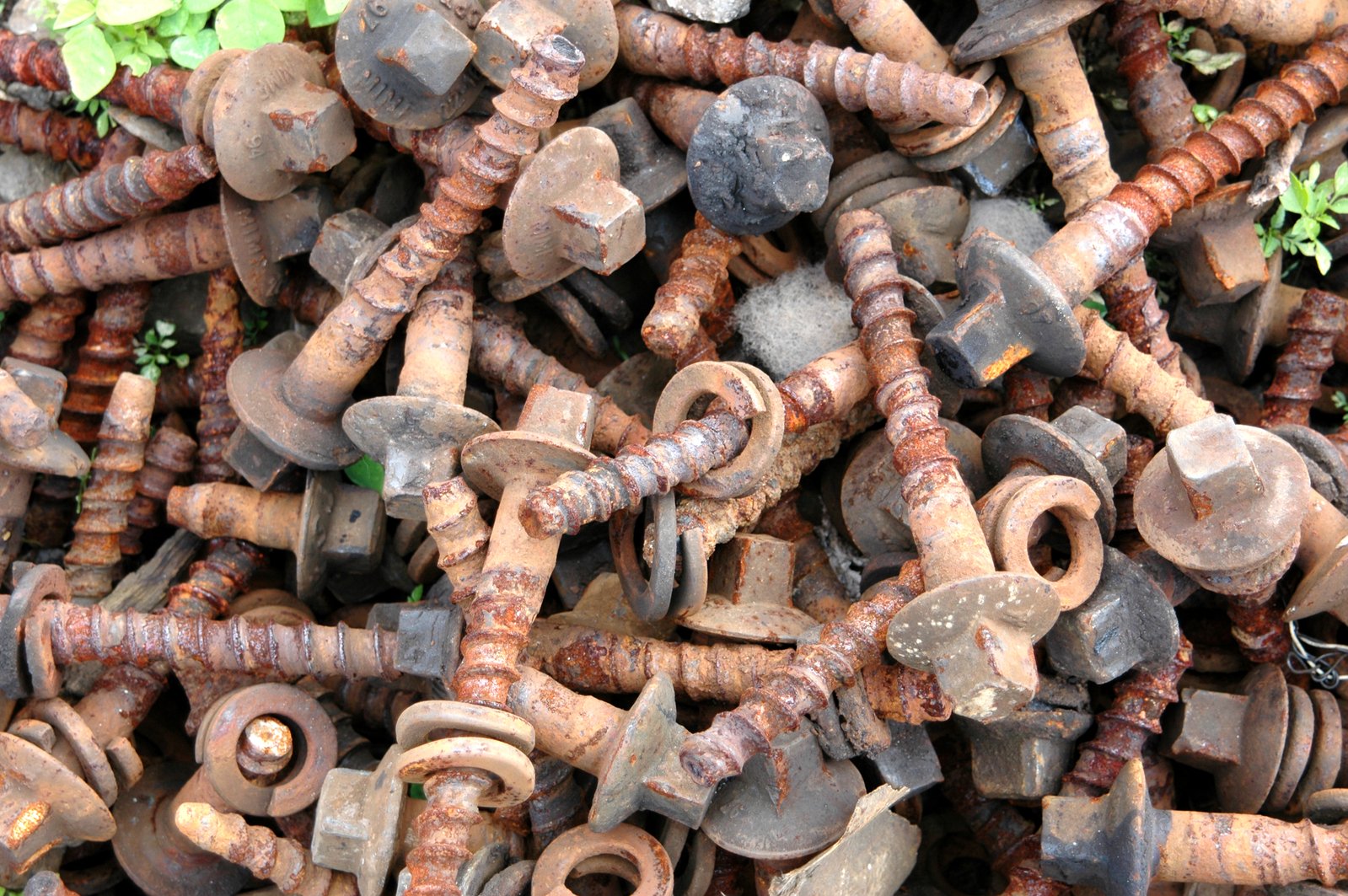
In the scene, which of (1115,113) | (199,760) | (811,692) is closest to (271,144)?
(199,760)

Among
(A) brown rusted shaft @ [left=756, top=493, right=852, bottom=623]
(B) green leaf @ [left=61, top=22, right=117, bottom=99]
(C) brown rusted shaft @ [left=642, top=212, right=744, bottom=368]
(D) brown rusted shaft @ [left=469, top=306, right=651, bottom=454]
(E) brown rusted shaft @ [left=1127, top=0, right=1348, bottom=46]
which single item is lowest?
(A) brown rusted shaft @ [left=756, top=493, right=852, bottom=623]

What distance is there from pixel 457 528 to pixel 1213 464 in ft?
5.95

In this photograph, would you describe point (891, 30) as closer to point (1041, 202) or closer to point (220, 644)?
point (1041, 202)

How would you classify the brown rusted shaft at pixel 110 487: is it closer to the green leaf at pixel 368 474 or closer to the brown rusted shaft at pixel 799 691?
the green leaf at pixel 368 474

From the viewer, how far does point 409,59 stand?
2787mm

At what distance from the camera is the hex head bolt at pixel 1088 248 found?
108 inches

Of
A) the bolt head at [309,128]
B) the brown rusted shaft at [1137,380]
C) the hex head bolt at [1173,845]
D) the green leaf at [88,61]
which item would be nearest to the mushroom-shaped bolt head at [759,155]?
the brown rusted shaft at [1137,380]

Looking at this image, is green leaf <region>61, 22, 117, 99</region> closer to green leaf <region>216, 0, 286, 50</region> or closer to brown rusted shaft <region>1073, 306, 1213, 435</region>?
green leaf <region>216, 0, 286, 50</region>

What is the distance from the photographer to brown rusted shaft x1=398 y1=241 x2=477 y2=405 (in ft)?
9.58

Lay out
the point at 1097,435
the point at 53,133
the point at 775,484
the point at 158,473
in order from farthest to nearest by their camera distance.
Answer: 1. the point at 53,133
2. the point at 158,473
3. the point at 775,484
4. the point at 1097,435

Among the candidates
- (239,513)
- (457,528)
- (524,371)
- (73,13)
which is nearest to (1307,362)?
(524,371)

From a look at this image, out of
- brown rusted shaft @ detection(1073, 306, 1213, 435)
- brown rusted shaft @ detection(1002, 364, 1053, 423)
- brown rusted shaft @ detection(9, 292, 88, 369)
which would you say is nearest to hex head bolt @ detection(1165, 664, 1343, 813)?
brown rusted shaft @ detection(1073, 306, 1213, 435)

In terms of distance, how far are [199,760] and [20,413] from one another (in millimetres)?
1078

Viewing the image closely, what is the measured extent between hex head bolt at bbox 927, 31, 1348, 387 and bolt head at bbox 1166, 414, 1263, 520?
388mm
